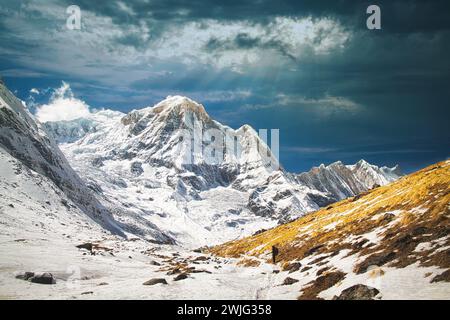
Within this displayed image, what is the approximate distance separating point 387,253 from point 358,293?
29.9 feet

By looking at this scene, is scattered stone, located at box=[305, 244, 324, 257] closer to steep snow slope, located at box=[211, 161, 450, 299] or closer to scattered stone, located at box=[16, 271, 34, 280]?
steep snow slope, located at box=[211, 161, 450, 299]

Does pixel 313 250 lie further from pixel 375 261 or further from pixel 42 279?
pixel 42 279

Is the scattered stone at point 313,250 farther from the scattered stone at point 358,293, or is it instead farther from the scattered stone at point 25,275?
the scattered stone at point 25,275

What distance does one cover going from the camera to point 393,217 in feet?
175

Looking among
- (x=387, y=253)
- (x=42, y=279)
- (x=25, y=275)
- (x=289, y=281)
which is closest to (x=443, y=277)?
(x=387, y=253)

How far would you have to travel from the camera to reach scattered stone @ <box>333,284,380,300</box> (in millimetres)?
30875

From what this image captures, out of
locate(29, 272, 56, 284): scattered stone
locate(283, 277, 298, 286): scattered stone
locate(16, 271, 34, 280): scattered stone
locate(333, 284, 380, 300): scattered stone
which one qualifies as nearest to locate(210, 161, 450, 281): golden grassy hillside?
locate(333, 284, 380, 300): scattered stone

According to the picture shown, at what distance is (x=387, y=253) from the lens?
129ft

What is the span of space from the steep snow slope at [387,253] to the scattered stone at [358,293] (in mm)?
305

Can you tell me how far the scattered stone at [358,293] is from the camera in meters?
30.9

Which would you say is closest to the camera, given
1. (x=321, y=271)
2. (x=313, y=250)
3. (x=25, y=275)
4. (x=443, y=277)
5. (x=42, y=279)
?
(x=443, y=277)
